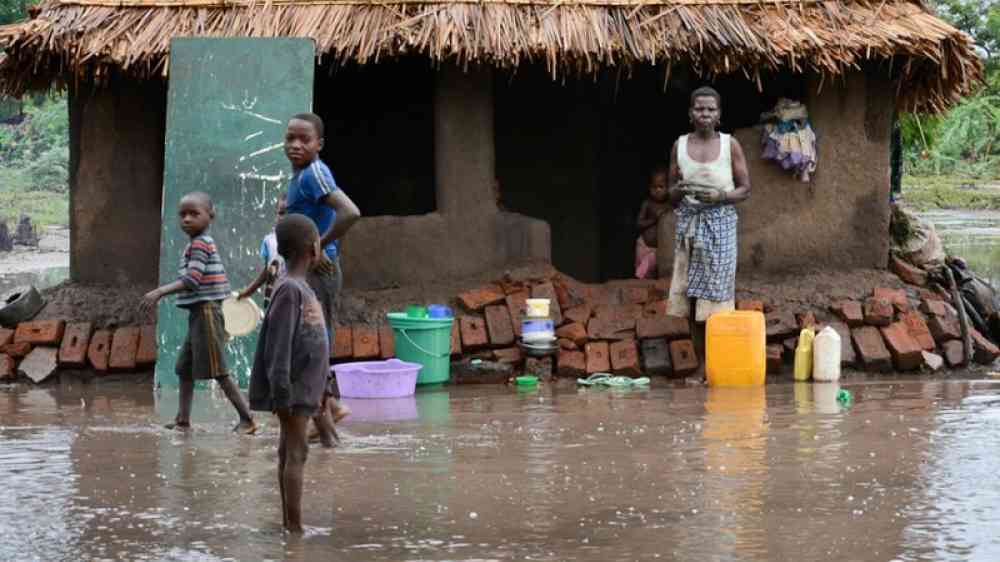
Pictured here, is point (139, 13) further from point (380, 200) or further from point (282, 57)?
point (380, 200)

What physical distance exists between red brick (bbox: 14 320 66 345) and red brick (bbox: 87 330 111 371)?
0.73 feet

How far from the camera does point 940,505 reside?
645 cm

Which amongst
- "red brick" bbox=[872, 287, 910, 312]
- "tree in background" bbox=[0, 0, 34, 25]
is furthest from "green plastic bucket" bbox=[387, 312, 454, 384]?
"tree in background" bbox=[0, 0, 34, 25]

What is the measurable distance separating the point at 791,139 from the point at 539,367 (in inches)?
90.8

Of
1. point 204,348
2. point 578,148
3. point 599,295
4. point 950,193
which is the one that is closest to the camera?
point 204,348

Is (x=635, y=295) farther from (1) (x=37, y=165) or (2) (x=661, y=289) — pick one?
(1) (x=37, y=165)

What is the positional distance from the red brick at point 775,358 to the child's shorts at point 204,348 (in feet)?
12.1

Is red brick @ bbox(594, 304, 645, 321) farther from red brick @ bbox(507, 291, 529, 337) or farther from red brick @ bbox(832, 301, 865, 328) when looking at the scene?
red brick @ bbox(832, 301, 865, 328)

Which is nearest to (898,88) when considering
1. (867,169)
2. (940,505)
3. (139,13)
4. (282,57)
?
(867,169)

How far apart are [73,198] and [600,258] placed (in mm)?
4495

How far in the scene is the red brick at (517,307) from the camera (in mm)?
10955

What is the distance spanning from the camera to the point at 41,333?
11.0 metres

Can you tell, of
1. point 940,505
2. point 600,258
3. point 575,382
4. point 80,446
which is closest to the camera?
point 940,505

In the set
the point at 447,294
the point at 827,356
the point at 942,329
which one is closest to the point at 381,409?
the point at 447,294
